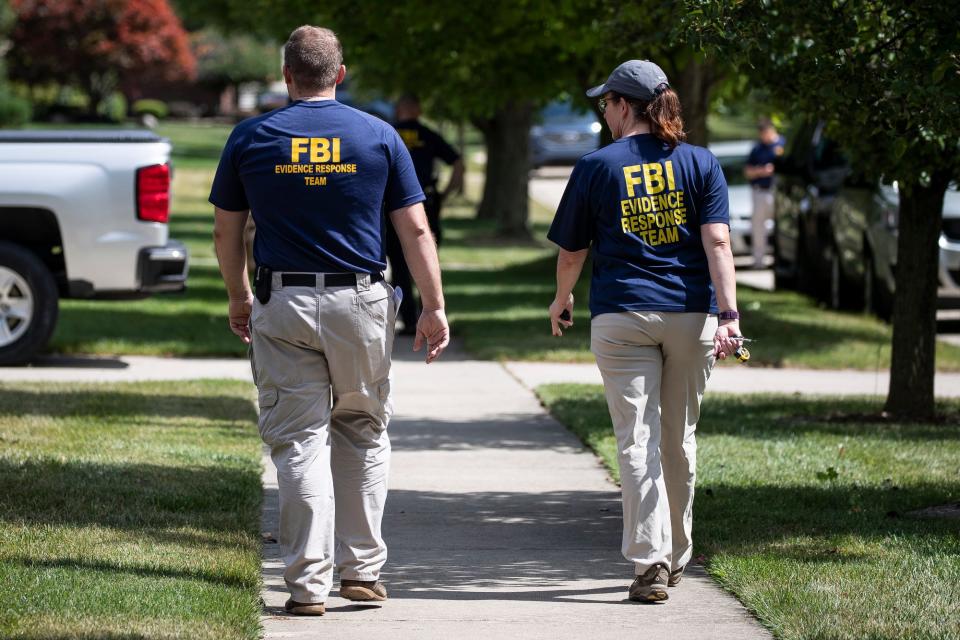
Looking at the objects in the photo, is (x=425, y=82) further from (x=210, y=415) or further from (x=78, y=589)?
(x=78, y=589)

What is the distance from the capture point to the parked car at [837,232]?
1432 centimetres

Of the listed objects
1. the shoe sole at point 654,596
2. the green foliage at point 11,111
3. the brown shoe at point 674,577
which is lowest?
the green foliage at point 11,111

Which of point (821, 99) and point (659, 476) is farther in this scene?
point (821, 99)

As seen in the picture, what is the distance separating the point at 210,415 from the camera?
A: 972cm

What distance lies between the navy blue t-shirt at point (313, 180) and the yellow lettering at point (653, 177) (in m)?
0.89

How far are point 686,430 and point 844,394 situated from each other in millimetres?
5967

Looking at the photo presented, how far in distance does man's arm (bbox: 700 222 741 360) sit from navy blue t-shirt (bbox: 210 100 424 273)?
1.13 meters

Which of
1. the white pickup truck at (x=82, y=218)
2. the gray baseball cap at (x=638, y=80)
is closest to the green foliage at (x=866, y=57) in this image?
the gray baseball cap at (x=638, y=80)

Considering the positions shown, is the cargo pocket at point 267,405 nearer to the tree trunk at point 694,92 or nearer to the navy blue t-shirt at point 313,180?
the navy blue t-shirt at point 313,180

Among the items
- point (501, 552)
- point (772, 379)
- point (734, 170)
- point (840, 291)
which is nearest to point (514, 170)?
point (734, 170)

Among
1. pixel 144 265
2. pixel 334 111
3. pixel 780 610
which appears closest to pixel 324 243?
pixel 334 111

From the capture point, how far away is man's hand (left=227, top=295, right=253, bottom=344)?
18.6ft

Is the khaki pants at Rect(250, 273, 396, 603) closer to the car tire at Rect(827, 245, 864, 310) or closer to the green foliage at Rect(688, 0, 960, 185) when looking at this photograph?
the green foliage at Rect(688, 0, 960, 185)

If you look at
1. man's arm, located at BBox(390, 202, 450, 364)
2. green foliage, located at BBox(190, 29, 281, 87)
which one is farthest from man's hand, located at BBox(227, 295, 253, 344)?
green foliage, located at BBox(190, 29, 281, 87)
